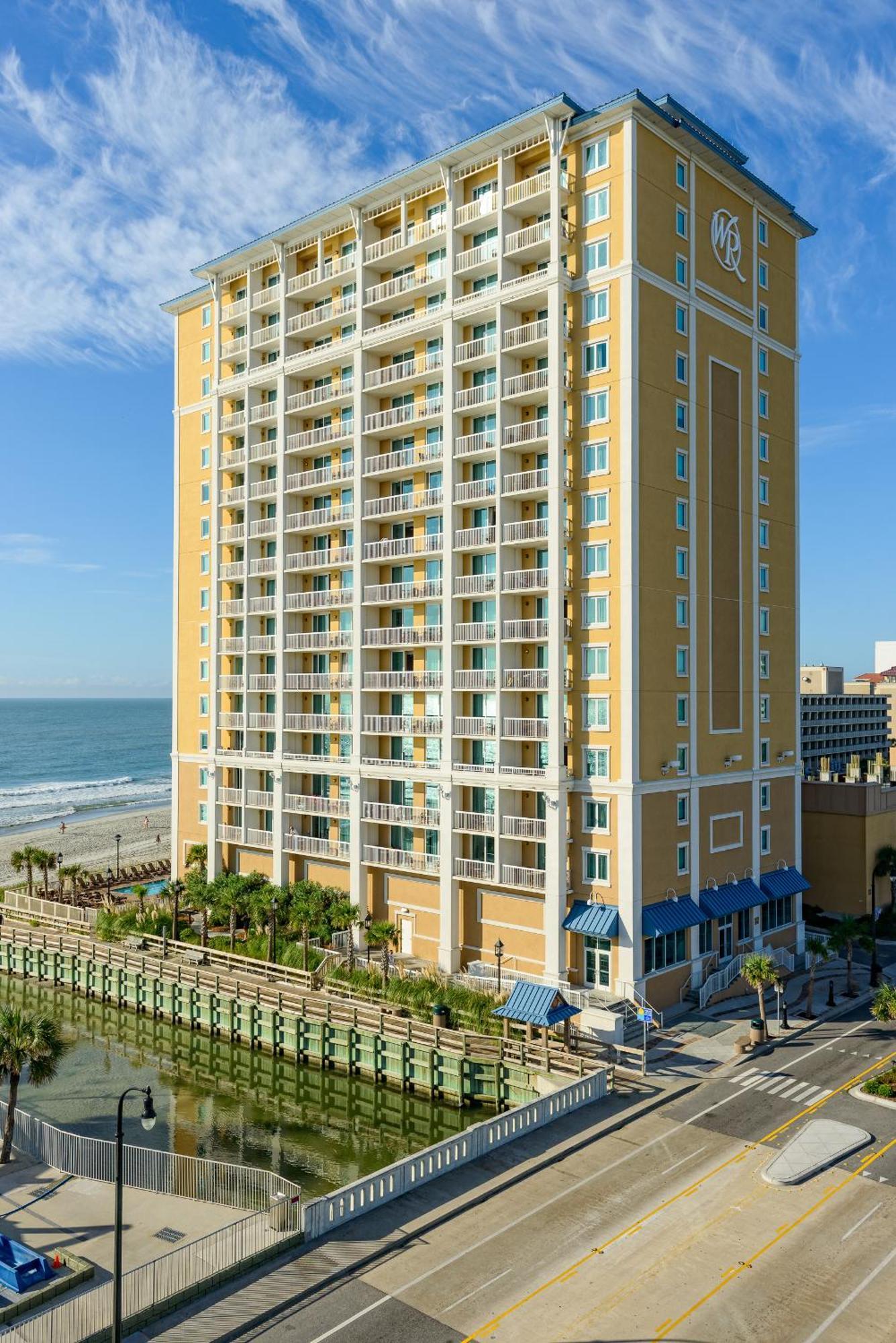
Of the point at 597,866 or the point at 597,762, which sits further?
the point at 597,762

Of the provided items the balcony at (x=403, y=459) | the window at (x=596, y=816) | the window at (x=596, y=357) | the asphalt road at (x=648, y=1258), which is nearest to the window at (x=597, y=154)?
the window at (x=596, y=357)

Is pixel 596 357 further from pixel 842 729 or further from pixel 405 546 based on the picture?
pixel 842 729

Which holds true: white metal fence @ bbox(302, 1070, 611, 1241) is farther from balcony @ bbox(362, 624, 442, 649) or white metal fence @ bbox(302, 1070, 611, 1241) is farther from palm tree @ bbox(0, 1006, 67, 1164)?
balcony @ bbox(362, 624, 442, 649)

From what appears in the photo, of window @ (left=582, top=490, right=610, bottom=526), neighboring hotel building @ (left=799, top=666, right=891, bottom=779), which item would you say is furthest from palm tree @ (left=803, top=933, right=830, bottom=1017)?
neighboring hotel building @ (left=799, top=666, right=891, bottom=779)

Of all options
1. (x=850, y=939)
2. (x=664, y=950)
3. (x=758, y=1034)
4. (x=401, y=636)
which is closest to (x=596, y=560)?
→ (x=401, y=636)

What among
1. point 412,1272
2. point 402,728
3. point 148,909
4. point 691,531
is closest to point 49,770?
point 148,909
